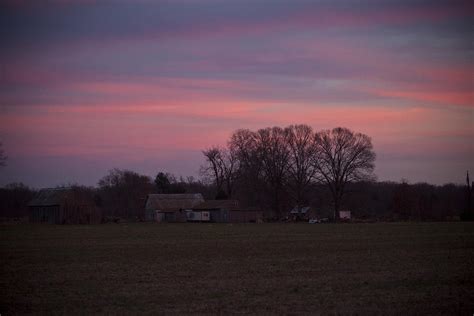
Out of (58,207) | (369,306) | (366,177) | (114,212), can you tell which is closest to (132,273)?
(369,306)

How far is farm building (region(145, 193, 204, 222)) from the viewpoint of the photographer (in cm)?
12756

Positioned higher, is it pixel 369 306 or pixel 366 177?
pixel 366 177

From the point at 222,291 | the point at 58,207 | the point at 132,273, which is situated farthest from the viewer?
the point at 58,207

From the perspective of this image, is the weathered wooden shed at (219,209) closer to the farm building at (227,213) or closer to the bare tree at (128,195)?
the farm building at (227,213)

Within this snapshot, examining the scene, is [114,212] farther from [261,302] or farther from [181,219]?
[261,302]

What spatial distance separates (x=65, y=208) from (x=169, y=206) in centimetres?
2730

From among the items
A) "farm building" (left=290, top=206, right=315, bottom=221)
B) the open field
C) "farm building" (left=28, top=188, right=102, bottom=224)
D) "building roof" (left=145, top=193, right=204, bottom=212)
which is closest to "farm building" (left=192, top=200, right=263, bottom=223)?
"farm building" (left=290, top=206, right=315, bottom=221)

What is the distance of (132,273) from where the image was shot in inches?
986

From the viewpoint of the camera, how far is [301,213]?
122562 millimetres

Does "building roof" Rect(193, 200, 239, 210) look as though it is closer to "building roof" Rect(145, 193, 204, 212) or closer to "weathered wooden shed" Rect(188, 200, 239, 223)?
"weathered wooden shed" Rect(188, 200, 239, 223)

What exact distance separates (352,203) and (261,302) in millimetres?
117358

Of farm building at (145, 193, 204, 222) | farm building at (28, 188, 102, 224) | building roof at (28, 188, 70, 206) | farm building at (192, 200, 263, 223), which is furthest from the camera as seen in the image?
farm building at (145, 193, 204, 222)

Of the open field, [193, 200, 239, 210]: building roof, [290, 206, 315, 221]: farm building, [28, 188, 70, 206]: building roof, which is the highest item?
[28, 188, 70, 206]: building roof

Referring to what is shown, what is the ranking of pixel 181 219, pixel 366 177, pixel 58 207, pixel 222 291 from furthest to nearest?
pixel 181 219 < pixel 366 177 < pixel 58 207 < pixel 222 291
